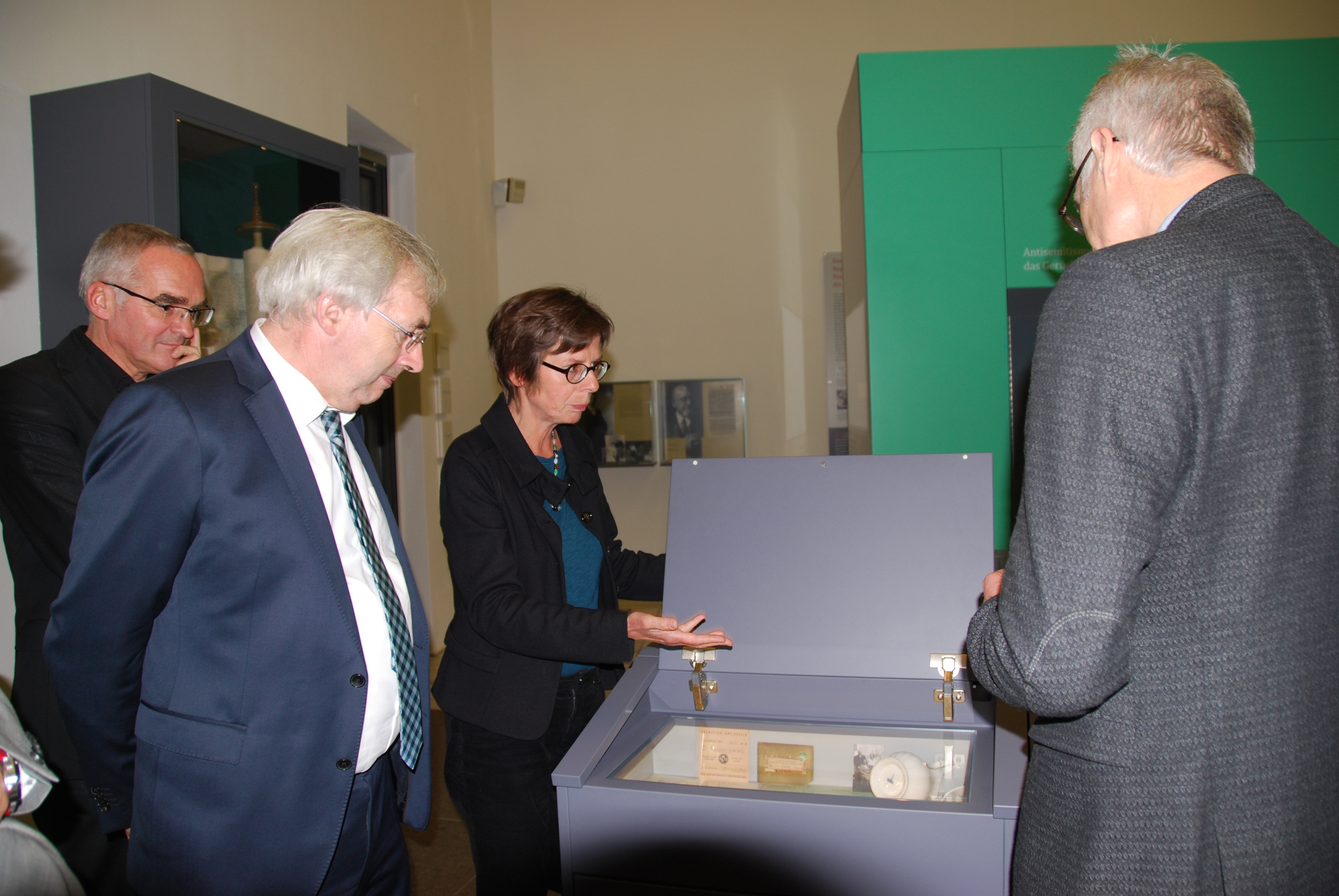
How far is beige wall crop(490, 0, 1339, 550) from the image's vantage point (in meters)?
5.74

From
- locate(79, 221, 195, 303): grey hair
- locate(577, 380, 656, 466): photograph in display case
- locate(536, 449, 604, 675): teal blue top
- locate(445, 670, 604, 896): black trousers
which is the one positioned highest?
locate(79, 221, 195, 303): grey hair

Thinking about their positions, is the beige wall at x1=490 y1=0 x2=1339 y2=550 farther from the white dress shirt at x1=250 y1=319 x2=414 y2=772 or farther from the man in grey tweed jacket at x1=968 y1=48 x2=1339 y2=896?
the man in grey tweed jacket at x1=968 y1=48 x2=1339 y2=896

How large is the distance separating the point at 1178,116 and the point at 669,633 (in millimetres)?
1208

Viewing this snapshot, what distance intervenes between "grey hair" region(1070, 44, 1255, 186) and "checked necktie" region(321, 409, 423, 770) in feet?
4.32

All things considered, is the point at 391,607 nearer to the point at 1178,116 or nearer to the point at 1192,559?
the point at 1192,559

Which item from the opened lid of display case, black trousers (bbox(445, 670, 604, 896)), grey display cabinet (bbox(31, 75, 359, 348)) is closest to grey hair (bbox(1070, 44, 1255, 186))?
the opened lid of display case

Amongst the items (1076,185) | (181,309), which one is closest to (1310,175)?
(1076,185)

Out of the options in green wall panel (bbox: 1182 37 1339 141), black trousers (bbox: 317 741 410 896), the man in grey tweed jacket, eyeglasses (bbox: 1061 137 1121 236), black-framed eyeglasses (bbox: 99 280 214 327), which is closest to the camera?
the man in grey tweed jacket

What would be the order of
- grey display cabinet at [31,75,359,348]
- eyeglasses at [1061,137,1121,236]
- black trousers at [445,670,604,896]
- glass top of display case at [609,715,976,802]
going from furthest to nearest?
grey display cabinet at [31,75,359,348], black trousers at [445,670,604,896], glass top of display case at [609,715,976,802], eyeglasses at [1061,137,1121,236]

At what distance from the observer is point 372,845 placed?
151cm

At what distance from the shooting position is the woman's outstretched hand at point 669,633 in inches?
66.5

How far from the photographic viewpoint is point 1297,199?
105 inches

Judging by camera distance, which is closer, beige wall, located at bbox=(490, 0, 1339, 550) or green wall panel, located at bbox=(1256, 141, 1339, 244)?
green wall panel, located at bbox=(1256, 141, 1339, 244)

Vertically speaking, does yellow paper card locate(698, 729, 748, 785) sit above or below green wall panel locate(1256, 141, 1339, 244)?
below
